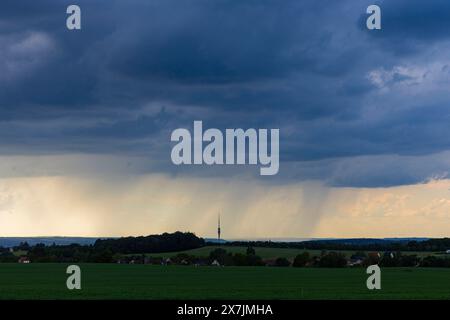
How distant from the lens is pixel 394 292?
250 ft

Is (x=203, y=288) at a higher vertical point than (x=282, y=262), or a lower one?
lower

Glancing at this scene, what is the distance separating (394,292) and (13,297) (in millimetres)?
32786

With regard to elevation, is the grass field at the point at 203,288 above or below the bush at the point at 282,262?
below

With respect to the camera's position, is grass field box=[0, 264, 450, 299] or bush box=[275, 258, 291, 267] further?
bush box=[275, 258, 291, 267]

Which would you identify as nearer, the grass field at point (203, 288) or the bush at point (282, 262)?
the grass field at point (203, 288)

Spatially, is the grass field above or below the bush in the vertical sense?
below

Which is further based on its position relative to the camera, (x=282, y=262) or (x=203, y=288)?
(x=282, y=262)

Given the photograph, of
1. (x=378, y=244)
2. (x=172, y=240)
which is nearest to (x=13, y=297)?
(x=172, y=240)

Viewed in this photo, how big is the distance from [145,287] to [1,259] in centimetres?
8620
